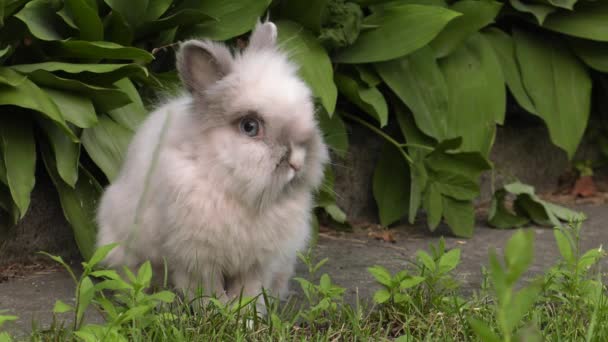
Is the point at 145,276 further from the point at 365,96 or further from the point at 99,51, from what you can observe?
the point at 365,96

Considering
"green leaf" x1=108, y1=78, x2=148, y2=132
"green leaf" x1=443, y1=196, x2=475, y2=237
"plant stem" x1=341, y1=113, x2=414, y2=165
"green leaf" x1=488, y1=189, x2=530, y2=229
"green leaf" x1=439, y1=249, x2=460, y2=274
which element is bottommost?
"green leaf" x1=488, y1=189, x2=530, y2=229

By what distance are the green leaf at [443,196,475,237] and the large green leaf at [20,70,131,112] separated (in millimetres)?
1574

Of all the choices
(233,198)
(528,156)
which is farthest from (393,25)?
(233,198)

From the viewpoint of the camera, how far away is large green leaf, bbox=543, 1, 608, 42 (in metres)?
4.50

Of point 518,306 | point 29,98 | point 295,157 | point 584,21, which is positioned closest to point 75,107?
point 29,98

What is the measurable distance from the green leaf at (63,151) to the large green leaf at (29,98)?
0.15 m

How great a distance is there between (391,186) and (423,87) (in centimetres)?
50

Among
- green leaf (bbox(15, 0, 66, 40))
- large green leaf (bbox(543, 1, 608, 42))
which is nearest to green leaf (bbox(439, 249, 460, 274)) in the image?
green leaf (bbox(15, 0, 66, 40))

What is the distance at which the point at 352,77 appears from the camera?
4.14 meters

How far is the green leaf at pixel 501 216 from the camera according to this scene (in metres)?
4.25

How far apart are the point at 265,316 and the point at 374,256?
1.16m

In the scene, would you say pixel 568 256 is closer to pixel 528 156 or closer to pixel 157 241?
pixel 157 241

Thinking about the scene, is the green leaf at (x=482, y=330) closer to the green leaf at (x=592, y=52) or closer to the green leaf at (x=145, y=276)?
the green leaf at (x=145, y=276)

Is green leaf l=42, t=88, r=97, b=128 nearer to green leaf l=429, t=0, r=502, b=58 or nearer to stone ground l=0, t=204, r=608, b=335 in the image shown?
stone ground l=0, t=204, r=608, b=335
